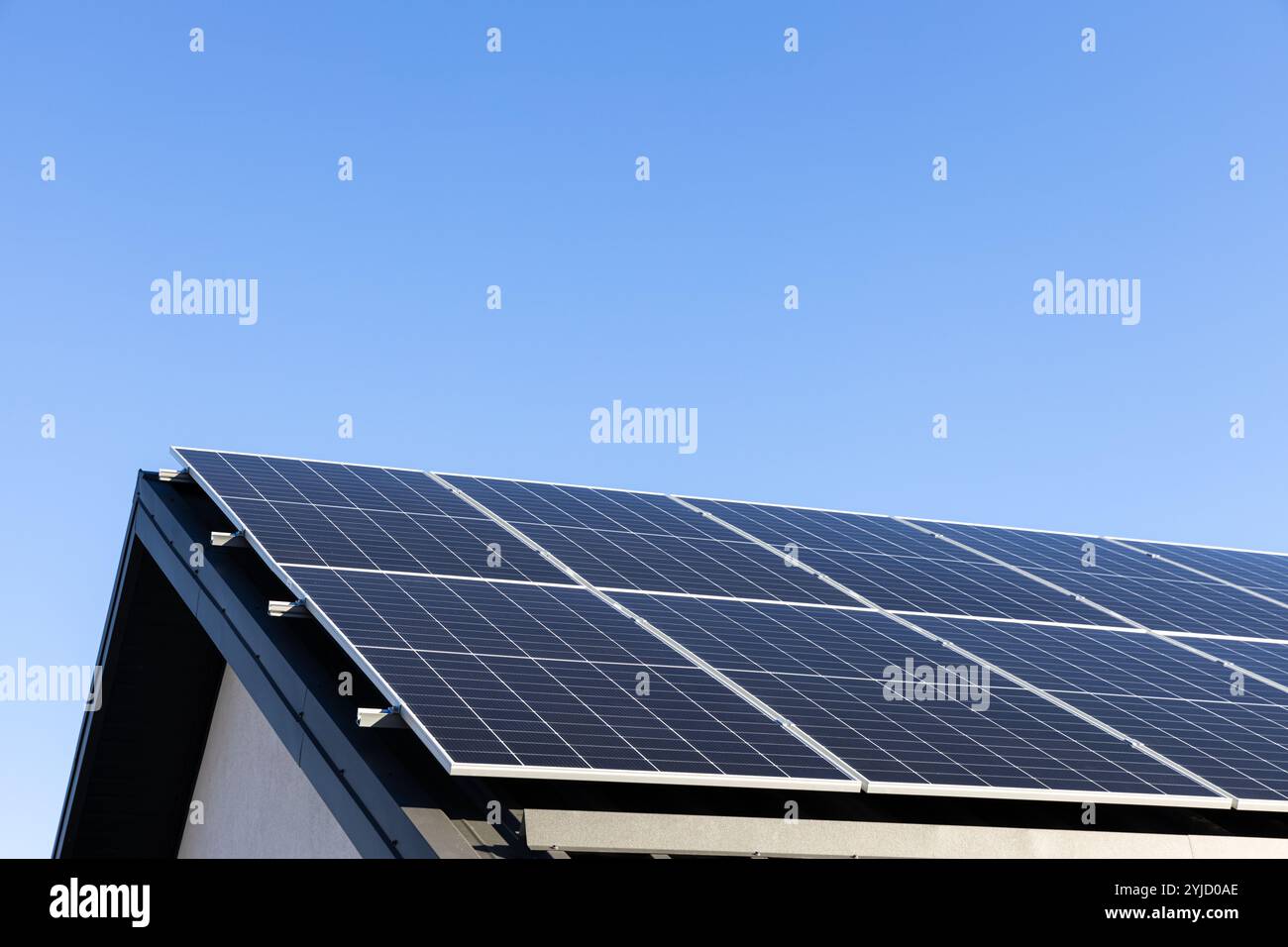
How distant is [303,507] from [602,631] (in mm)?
4509

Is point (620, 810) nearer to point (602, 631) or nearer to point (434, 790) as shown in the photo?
point (434, 790)

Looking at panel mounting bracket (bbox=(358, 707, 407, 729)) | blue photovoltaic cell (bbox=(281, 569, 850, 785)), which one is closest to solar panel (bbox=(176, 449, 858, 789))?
blue photovoltaic cell (bbox=(281, 569, 850, 785))

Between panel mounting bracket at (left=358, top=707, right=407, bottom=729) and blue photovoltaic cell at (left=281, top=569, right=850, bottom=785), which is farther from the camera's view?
panel mounting bracket at (left=358, top=707, right=407, bottom=729)

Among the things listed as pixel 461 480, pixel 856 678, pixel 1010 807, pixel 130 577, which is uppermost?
pixel 461 480

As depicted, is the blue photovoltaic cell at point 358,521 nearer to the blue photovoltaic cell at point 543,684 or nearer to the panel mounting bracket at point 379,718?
the blue photovoltaic cell at point 543,684

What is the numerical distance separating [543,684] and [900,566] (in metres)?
9.09

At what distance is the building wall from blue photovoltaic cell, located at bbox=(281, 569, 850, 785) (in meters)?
2.28

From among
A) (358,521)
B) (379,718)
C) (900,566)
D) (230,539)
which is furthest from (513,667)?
(900,566)

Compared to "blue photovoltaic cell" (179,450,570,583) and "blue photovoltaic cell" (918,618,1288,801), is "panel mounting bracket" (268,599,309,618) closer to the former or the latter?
"blue photovoltaic cell" (179,450,570,583)

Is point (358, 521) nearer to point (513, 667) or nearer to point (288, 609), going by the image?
point (288, 609)

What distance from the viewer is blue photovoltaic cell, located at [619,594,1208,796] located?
11680mm
